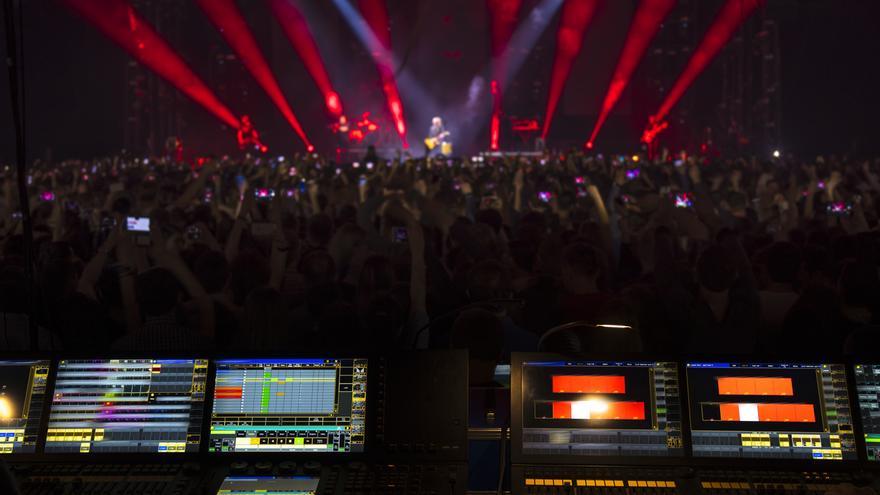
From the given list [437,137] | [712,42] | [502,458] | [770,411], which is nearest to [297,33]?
[437,137]

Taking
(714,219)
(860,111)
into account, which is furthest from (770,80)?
(714,219)

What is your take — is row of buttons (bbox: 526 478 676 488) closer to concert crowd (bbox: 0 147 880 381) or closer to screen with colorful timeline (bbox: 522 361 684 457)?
screen with colorful timeline (bbox: 522 361 684 457)

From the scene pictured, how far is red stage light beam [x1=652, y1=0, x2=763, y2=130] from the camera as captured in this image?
108 ft

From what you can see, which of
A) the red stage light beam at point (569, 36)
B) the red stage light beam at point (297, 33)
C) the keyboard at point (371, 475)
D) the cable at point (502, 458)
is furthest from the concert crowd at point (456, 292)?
the red stage light beam at point (297, 33)

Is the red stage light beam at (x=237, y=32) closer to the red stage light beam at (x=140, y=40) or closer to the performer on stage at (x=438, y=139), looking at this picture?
the red stage light beam at (x=140, y=40)

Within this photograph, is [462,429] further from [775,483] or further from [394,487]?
[775,483]

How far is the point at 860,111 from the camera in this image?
3422 centimetres

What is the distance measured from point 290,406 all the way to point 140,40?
35.1 metres

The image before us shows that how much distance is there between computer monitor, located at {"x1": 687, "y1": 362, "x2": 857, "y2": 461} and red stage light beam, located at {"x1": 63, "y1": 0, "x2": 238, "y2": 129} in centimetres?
2936

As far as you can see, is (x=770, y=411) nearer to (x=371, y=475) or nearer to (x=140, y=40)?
(x=371, y=475)

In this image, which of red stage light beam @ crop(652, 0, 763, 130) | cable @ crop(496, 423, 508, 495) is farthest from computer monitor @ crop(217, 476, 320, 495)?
red stage light beam @ crop(652, 0, 763, 130)

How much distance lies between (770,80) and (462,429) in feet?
119

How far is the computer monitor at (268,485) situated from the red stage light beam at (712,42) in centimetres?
2626

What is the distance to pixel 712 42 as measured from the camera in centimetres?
3722
